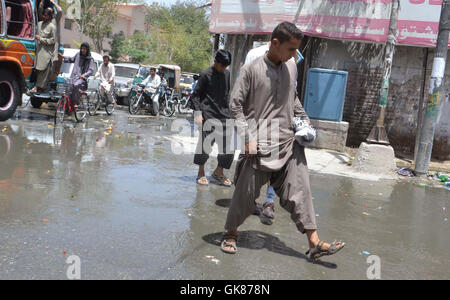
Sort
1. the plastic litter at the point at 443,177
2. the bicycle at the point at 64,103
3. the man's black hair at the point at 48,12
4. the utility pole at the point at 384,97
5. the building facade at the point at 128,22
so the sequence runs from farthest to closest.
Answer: the building facade at the point at 128,22 < the bicycle at the point at 64,103 < the man's black hair at the point at 48,12 < the utility pole at the point at 384,97 < the plastic litter at the point at 443,177

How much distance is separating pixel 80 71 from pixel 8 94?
175 centimetres

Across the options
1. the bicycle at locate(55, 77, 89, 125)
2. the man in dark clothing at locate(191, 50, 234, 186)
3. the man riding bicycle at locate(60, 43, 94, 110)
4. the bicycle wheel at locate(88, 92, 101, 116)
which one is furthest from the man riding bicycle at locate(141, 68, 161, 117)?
the man in dark clothing at locate(191, 50, 234, 186)

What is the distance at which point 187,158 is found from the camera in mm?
8289

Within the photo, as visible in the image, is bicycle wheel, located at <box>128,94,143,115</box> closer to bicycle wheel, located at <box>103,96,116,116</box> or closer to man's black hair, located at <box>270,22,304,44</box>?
bicycle wheel, located at <box>103,96,116,116</box>

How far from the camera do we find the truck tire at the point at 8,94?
392 inches

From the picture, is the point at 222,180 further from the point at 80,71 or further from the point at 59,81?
the point at 59,81

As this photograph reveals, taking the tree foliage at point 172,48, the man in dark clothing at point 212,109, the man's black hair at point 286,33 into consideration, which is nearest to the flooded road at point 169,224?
the man in dark clothing at point 212,109

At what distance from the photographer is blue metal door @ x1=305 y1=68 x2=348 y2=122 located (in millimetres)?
10914

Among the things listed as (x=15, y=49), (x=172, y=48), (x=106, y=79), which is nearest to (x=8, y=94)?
(x=15, y=49)

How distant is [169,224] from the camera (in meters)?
4.58

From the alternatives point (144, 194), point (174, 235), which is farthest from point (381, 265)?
point (144, 194)

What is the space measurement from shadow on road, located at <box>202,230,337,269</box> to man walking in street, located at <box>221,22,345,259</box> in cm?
18

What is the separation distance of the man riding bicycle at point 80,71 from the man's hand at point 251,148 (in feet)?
26.3

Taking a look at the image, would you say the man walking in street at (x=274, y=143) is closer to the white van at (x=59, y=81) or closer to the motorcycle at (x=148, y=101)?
the white van at (x=59, y=81)
